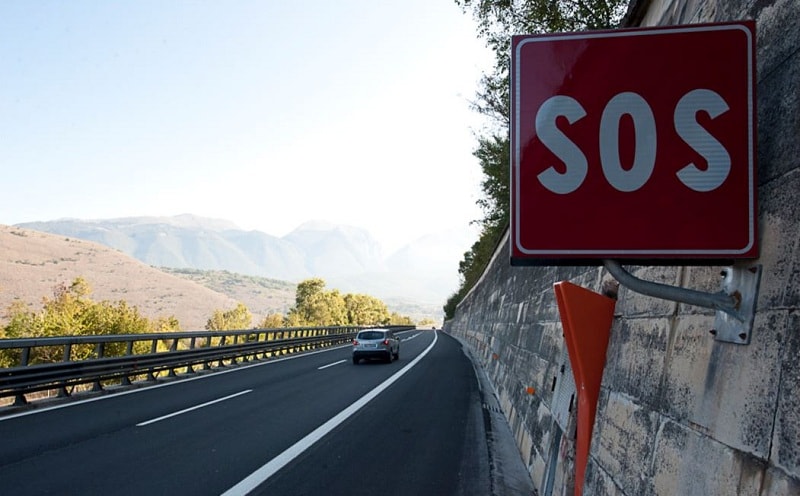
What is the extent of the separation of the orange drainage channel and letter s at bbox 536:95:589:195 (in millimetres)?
1619

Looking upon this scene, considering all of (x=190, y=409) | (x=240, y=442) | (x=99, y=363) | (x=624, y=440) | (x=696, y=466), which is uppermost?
(x=696, y=466)

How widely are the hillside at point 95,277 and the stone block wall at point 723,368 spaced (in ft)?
361

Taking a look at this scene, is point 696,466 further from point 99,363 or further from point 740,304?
point 99,363

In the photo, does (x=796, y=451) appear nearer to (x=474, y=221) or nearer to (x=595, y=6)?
(x=595, y=6)

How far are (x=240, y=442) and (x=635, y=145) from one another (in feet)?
25.0

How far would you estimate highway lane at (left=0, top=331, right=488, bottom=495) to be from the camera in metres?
6.30

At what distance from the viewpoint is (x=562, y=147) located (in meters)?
2.60

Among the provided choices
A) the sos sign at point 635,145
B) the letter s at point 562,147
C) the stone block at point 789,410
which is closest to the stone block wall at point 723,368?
the stone block at point 789,410

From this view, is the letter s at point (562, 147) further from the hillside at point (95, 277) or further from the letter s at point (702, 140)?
the hillside at point (95, 277)

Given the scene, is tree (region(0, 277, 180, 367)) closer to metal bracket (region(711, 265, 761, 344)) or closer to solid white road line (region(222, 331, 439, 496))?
solid white road line (region(222, 331, 439, 496))

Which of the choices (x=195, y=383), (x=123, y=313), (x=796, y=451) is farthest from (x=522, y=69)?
(x=123, y=313)

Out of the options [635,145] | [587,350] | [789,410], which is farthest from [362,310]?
[789,410]

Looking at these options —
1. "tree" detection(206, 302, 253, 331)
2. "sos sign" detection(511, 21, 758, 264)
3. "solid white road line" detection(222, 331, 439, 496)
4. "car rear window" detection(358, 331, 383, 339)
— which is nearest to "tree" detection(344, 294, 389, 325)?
"tree" detection(206, 302, 253, 331)

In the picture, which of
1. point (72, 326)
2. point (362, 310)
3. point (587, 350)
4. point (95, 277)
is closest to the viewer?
point (587, 350)
